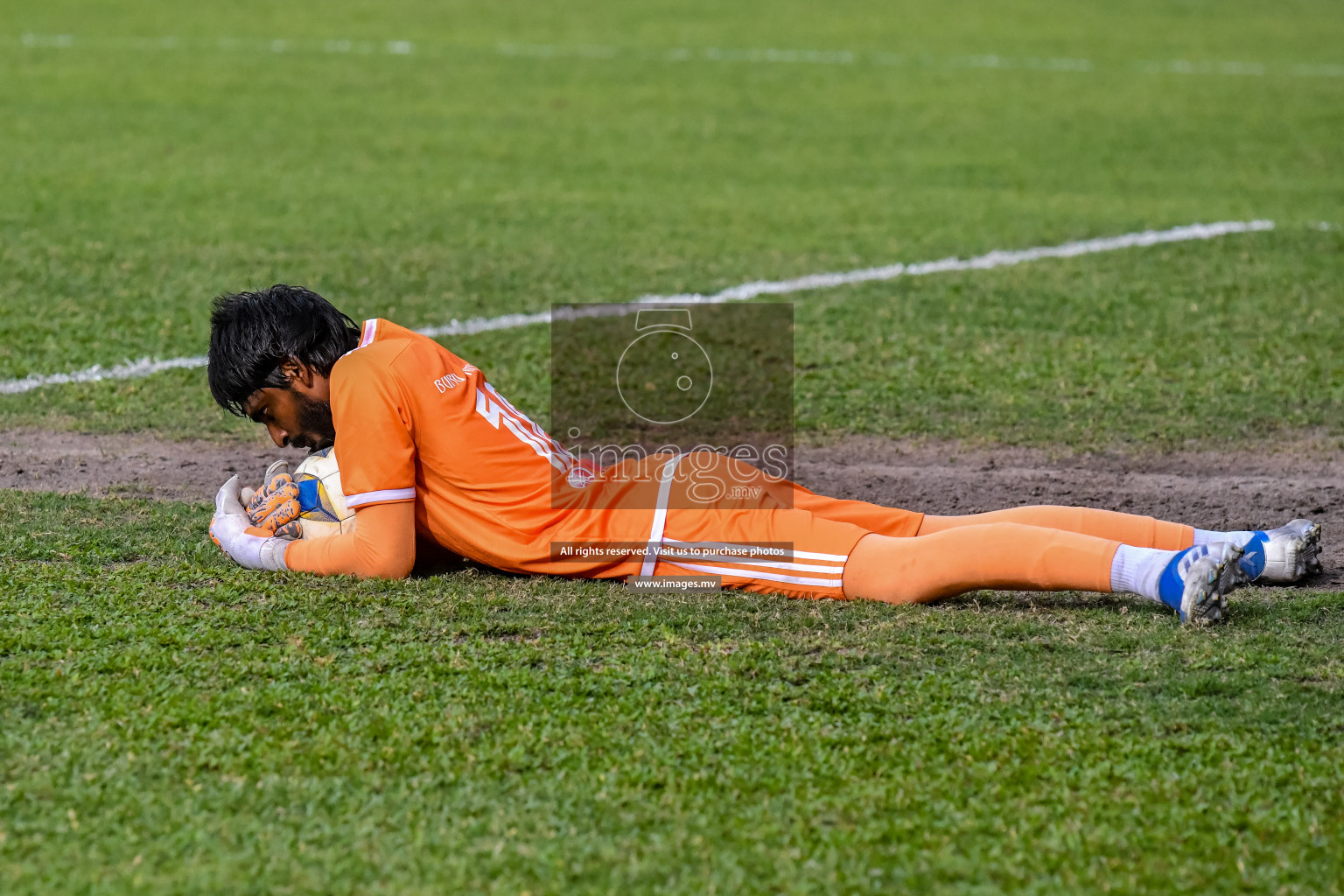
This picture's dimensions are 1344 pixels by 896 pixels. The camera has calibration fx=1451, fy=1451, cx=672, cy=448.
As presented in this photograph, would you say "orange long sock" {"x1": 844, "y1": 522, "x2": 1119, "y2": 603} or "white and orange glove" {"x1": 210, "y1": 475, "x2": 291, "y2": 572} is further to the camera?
"white and orange glove" {"x1": 210, "y1": 475, "x2": 291, "y2": 572}

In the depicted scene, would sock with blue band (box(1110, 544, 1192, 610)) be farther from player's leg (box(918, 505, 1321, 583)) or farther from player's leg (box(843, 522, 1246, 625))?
player's leg (box(918, 505, 1321, 583))

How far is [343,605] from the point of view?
4.07m

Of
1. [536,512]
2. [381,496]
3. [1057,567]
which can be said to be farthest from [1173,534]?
[381,496]

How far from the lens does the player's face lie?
169 inches

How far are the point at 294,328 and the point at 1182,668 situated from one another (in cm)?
262

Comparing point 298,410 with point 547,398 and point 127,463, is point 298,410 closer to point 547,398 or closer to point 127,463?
point 127,463

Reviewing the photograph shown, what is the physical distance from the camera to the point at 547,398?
22.9 ft

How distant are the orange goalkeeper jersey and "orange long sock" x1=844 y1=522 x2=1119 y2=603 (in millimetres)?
670

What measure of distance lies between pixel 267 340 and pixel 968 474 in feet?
9.88

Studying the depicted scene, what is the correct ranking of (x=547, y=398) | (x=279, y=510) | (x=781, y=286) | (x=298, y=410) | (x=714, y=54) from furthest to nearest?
(x=714, y=54) < (x=781, y=286) < (x=547, y=398) < (x=279, y=510) < (x=298, y=410)

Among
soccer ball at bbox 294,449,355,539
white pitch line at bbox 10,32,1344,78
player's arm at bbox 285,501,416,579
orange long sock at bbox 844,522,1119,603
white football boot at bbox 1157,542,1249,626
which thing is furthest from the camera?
white pitch line at bbox 10,32,1344,78

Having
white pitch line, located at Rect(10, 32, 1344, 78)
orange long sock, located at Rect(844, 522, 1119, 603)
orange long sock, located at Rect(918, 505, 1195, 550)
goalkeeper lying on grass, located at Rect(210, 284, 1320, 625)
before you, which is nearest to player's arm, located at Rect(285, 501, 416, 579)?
goalkeeper lying on grass, located at Rect(210, 284, 1320, 625)

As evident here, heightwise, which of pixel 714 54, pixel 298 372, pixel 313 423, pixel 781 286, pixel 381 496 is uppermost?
pixel 714 54

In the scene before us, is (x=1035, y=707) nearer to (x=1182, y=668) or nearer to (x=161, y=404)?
(x=1182, y=668)
